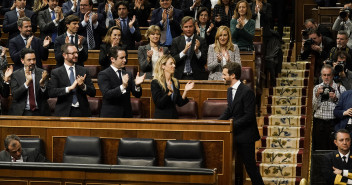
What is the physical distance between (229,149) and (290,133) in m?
1.69

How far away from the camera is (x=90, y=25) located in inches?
274

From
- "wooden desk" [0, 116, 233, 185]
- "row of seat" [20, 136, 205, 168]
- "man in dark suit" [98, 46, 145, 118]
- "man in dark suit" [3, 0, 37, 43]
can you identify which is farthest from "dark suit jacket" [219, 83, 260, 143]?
"man in dark suit" [3, 0, 37, 43]

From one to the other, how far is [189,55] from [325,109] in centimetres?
128

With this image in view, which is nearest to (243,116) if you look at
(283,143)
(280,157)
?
(280,157)

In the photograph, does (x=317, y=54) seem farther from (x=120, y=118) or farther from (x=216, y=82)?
(x=120, y=118)

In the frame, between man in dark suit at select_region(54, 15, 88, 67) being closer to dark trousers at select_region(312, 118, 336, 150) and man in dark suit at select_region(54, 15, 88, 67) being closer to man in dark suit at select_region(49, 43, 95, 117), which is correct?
man in dark suit at select_region(49, 43, 95, 117)

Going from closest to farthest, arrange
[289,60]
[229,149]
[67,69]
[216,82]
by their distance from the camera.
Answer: [229,149] → [67,69] → [216,82] → [289,60]

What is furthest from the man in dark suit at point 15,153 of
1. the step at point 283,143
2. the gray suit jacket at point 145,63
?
the step at point 283,143

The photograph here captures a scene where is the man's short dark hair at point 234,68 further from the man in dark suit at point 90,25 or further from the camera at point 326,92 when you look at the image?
the man in dark suit at point 90,25

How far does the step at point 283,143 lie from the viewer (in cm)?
610

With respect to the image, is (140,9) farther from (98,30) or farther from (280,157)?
(280,157)

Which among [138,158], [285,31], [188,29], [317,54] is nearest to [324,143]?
[317,54]

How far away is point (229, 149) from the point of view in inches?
186

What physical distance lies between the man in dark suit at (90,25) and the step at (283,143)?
206 centimetres
